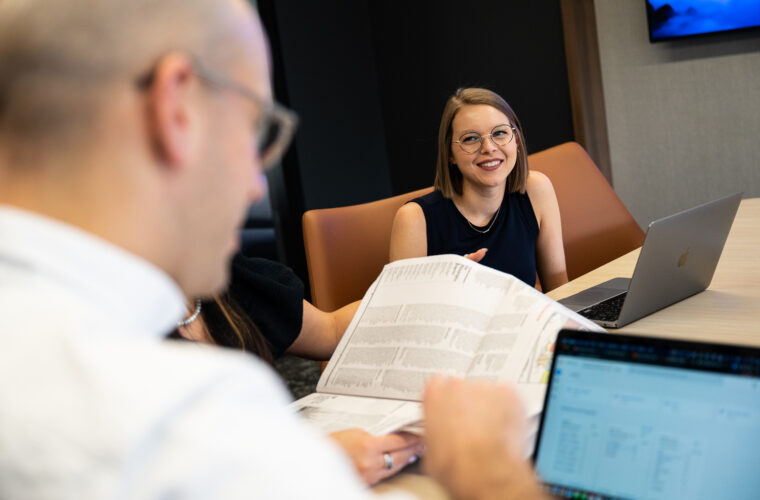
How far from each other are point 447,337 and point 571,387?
0.29 meters

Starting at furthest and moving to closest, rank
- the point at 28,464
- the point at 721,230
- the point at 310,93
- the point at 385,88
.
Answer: the point at 385,88 → the point at 310,93 → the point at 721,230 → the point at 28,464

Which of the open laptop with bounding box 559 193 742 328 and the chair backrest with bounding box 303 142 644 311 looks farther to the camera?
the chair backrest with bounding box 303 142 644 311

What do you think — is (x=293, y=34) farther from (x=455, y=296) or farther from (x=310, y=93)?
(x=455, y=296)

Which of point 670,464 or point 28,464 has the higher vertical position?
point 28,464

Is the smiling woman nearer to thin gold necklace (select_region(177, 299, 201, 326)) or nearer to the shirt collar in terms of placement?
thin gold necklace (select_region(177, 299, 201, 326))

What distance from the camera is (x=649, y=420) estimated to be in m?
0.72

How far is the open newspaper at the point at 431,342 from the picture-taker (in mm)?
978

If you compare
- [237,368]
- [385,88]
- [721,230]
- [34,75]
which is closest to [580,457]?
[237,368]

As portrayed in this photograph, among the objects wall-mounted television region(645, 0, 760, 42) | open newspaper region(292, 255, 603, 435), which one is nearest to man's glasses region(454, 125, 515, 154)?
open newspaper region(292, 255, 603, 435)

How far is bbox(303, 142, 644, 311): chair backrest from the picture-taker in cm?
192

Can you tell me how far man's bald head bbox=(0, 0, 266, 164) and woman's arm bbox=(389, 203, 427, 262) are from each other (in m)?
1.49

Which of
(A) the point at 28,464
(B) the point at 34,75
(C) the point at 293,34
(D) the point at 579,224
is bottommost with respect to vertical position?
(D) the point at 579,224

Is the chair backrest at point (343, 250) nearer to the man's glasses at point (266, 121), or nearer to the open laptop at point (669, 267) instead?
the open laptop at point (669, 267)

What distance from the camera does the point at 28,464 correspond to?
377mm
